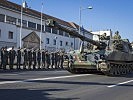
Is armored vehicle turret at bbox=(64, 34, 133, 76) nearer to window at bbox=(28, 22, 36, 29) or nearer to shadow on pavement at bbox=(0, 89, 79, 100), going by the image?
shadow on pavement at bbox=(0, 89, 79, 100)

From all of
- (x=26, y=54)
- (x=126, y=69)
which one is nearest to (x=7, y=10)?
(x=26, y=54)

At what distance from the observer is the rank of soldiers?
2523cm

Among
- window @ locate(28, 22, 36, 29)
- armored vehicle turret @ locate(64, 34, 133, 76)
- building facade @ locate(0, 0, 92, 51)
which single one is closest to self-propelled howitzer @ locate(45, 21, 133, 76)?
armored vehicle turret @ locate(64, 34, 133, 76)

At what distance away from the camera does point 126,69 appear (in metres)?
25.5

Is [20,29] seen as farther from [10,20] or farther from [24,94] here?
[24,94]

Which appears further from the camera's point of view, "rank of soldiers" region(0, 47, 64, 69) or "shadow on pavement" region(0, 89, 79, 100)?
"rank of soldiers" region(0, 47, 64, 69)

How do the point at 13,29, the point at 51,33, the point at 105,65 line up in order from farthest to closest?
1. the point at 51,33
2. the point at 13,29
3. the point at 105,65

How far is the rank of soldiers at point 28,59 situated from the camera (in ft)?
82.8

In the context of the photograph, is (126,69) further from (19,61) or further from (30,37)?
(30,37)

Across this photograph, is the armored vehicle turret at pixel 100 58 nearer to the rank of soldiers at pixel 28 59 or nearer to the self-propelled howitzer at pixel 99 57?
the self-propelled howitzer at pixel 99 57

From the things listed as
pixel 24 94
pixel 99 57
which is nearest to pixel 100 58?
pixel 99 57

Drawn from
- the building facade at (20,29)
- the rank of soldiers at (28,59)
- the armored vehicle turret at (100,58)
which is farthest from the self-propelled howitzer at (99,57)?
the building facade at (20,29)

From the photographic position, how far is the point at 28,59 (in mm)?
27328

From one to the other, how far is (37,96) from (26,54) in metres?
16.6
